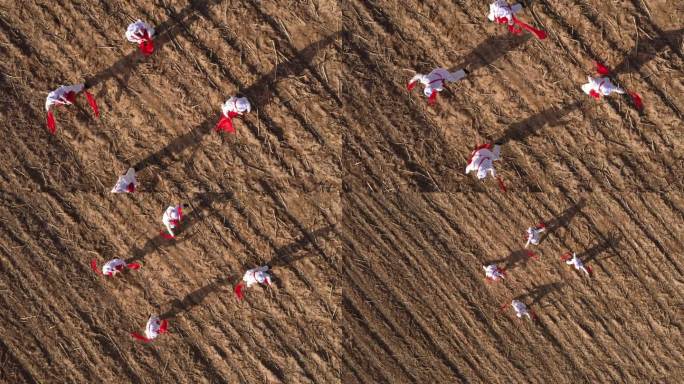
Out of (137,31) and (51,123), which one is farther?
(51,123)

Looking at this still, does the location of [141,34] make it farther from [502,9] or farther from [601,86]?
[601,86]

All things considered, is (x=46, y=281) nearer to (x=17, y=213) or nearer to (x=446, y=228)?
(x=17, y=213)

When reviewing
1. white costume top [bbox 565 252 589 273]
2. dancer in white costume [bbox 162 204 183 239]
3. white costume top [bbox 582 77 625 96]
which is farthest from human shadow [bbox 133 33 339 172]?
white costume top [bbox 565 252 589 273]

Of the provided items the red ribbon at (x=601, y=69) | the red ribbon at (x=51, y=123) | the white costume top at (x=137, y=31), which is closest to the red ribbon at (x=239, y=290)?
the red ribbon at (x=51, y=123)

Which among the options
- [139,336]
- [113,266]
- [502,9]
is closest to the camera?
[502,9]

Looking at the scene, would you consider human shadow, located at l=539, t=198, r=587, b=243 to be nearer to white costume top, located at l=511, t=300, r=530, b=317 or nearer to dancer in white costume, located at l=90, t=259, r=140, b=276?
white costume top, located at l=511, t=300, r=530, b=317

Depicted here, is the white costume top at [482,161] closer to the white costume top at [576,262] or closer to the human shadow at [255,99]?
the white costume top at [576,262]

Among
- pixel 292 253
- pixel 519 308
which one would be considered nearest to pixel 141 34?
pixel 292 253

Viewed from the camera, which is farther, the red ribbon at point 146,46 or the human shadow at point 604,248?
the human shadow at point 604,248
